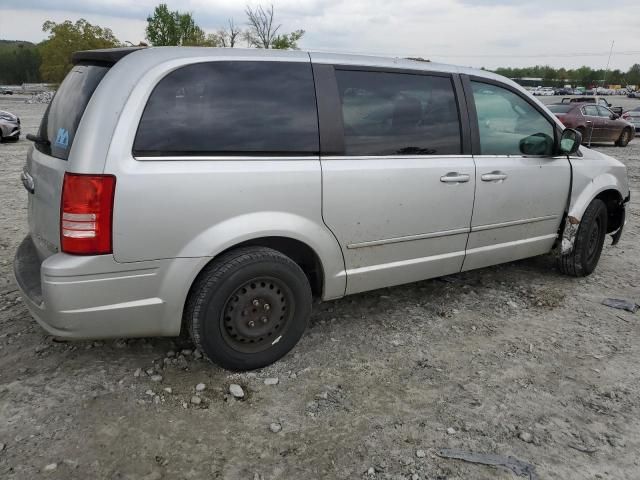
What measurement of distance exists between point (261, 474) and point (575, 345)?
2.39 meters

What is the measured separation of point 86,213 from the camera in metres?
2.41

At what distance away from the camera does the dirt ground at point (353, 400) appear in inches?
92.1

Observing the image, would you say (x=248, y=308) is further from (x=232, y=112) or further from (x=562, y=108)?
(x=562, y=108)

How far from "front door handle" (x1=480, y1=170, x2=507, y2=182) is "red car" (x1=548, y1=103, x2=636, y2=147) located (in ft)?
46.7

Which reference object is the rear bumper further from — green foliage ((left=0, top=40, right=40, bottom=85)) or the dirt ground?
green foliage ((left=0, top=40, right=40, bottom=85))

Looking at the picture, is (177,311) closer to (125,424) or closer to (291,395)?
(125,424)

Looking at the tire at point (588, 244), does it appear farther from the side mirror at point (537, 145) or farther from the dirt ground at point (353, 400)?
the side mirror at point (537, 145)

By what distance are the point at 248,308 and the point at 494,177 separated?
2041mm

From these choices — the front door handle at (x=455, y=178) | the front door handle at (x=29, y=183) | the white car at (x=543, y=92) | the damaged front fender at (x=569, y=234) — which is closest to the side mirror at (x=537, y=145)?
the damaged front fender at (x=569, y=234)

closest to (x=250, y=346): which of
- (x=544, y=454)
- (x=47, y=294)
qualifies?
(x=47, y=294)

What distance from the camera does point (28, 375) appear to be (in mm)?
2932

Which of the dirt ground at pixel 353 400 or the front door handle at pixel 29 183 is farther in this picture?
the front door handle at pixel 29 183

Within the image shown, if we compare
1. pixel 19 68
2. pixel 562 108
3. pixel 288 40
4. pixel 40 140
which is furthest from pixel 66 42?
pixel 19 68

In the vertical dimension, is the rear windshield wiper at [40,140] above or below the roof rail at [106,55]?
below
